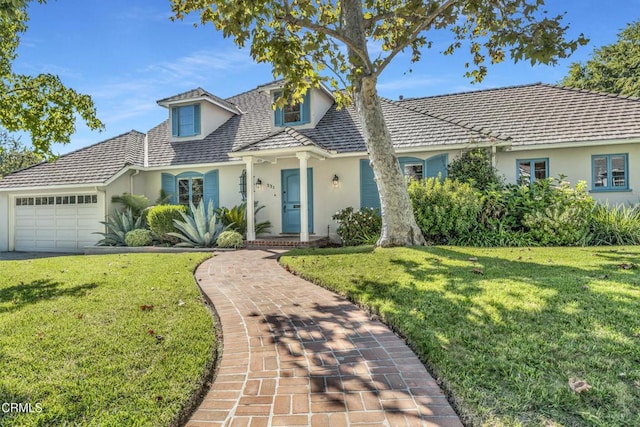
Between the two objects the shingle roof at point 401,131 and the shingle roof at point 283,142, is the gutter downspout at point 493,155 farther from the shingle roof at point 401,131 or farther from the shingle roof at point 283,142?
the shingle roof at point 283,142

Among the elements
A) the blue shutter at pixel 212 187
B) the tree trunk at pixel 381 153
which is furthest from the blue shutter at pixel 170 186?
the tree trunk at pixel 381 153

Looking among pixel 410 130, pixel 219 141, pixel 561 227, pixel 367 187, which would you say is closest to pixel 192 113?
pixel 219 141

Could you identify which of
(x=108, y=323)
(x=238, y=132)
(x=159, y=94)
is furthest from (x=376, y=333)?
(x=159, y=94)

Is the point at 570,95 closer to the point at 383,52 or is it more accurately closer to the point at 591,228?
the point at 591,228

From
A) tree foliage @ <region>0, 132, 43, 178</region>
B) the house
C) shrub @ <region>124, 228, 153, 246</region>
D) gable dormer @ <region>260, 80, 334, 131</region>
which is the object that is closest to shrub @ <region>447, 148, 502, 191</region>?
the house

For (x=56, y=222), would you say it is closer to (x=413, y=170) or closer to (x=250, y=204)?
(x=250, y=204)

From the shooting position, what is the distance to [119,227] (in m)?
14.0

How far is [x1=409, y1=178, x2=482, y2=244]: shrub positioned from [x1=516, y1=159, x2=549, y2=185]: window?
2.98 m

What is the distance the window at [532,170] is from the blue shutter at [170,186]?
13.8 metres

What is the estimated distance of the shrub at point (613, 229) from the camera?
10.2m

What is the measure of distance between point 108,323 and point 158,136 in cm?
1611

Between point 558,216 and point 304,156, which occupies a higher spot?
point 304,156

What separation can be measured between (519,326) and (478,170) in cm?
881

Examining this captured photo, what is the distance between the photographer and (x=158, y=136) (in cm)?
1866
